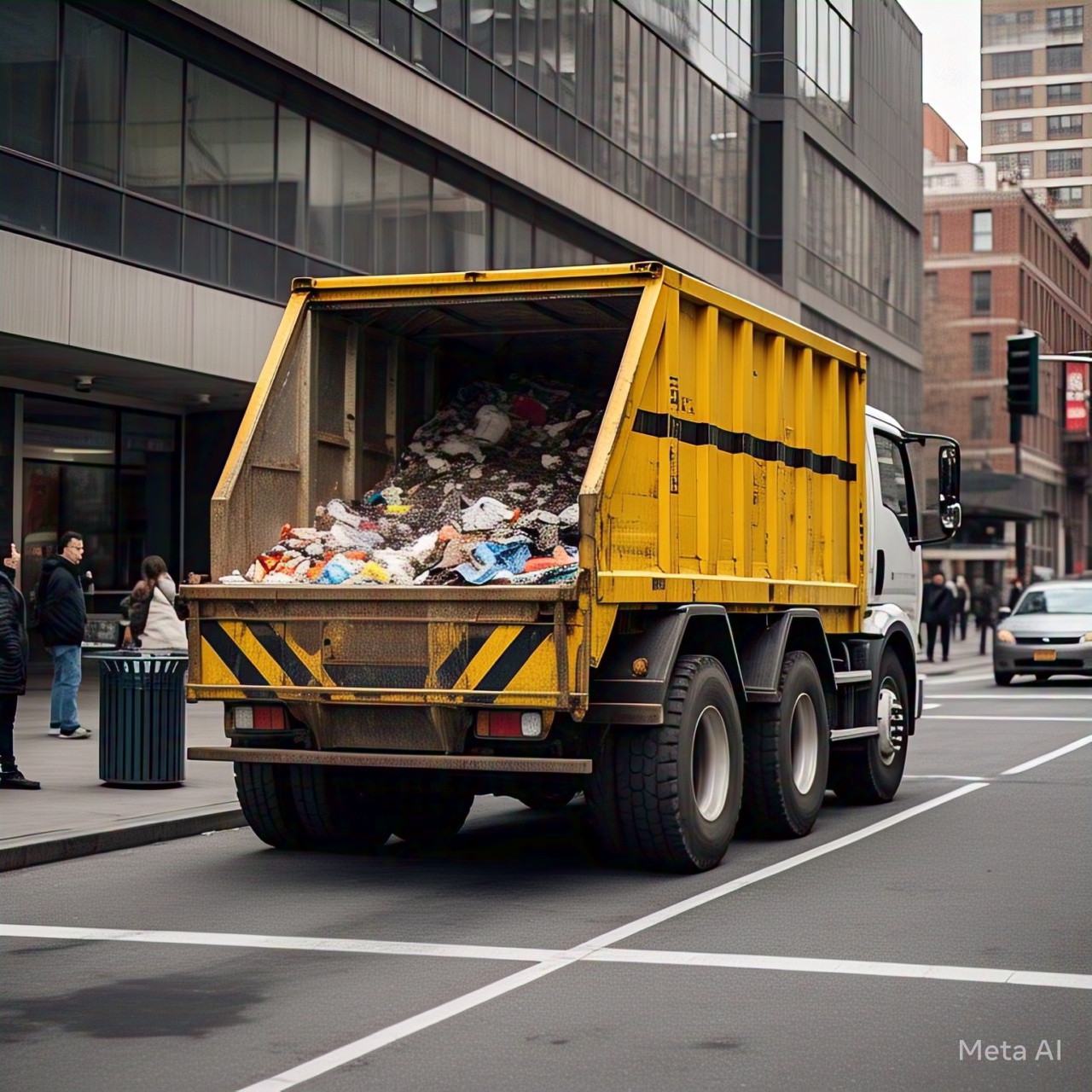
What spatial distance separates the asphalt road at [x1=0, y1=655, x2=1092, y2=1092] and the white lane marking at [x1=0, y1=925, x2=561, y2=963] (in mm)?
23

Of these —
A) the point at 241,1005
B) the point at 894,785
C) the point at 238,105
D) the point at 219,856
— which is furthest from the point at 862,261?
the point at 241,1005

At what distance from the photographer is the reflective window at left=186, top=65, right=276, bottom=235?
23.6 metres

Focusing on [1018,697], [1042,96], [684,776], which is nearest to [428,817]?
[684,776]

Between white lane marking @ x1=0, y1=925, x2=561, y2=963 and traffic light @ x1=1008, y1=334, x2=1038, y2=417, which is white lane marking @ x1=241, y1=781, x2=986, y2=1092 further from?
traffic light @ x1=1008, y1=334, x2=1038, y2=417

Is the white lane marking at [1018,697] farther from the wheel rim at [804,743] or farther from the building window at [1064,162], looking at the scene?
the building window at [1064,162]

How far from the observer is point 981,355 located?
291 feet

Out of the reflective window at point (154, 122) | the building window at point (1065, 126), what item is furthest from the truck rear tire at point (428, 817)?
the building window at point (1065, 126)

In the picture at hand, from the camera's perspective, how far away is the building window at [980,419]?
8894 cm

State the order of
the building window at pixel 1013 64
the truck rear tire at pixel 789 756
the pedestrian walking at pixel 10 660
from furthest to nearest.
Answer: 1. the building window at pixel 1013 64
2. the pedestrian walking at pixel 10 660
3. the truck rear tire at pixel 789 756

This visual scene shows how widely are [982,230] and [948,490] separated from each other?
254 ft

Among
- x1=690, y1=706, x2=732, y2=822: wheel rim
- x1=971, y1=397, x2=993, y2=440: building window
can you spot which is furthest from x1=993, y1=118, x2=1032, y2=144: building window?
x1=690, y1=706, x2=732, y2=822: wheel rim

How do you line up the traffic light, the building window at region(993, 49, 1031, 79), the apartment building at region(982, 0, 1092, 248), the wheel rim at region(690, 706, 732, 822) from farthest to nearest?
the building window at region(993, 49, 1031, 79) → the apartment building at region(982, 0, 1092, 248) → the traffic light → the wheel rim at region(690, 706, 732, 822)

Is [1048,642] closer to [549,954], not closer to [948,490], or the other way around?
[948,490]

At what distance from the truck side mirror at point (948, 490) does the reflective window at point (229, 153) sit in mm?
12630
